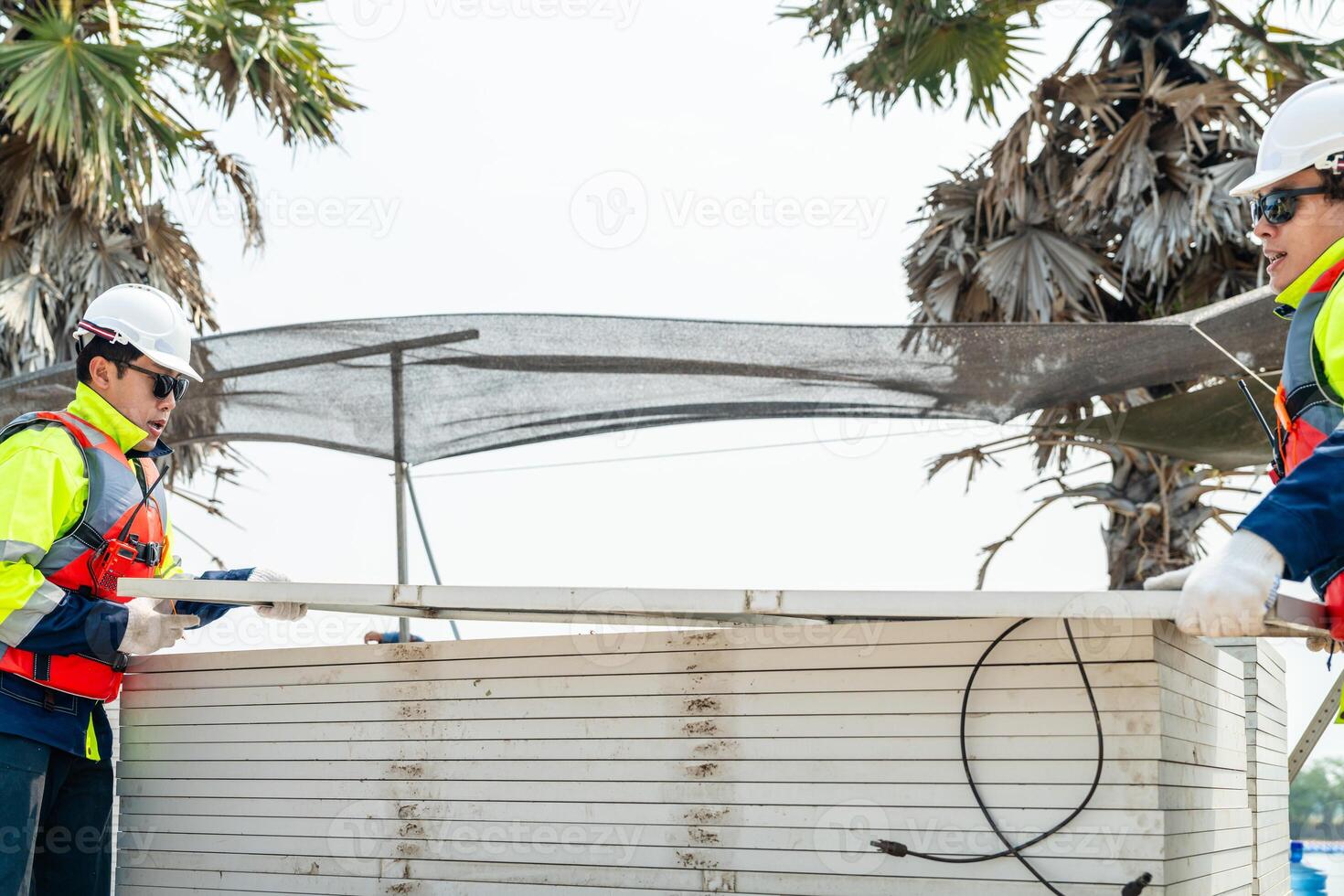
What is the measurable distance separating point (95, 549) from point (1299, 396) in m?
2.39

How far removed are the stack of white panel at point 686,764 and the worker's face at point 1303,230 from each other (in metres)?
0.66

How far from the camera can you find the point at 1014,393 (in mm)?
5379

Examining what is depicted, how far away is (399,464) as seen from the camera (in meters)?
6.37

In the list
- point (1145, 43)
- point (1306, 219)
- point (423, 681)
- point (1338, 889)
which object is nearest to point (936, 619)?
point (1306, 219)

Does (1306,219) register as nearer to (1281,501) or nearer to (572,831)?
(1281,501)

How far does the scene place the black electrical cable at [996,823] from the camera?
84.0 inches

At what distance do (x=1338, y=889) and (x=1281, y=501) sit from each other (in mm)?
7414

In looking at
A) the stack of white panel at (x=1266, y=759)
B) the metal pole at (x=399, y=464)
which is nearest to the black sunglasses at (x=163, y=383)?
the metal pole at (x=399, y=464)

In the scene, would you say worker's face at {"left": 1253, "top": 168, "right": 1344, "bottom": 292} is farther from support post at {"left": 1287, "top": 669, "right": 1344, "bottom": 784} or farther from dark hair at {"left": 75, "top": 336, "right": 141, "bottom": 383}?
support post at {"left": 1287, "top": 669, "right": 1344, "bottom": 784}

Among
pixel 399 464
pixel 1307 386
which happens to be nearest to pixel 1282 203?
pixel 1307 386

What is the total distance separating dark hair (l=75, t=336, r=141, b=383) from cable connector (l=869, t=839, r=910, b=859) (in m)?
1.96

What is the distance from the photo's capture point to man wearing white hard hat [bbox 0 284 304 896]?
2512 millimetres

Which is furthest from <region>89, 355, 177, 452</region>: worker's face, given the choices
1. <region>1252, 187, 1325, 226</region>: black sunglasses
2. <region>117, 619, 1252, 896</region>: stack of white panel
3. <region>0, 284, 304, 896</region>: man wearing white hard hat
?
<region>1252, 187, 1325, 226</region>: black sunglasses

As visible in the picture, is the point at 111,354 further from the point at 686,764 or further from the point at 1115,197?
the point at 1115,197
